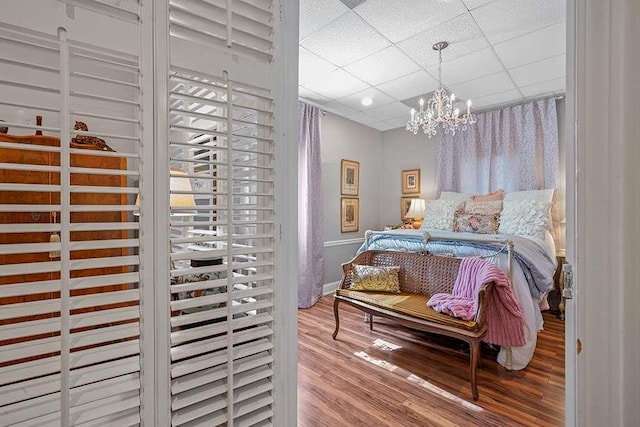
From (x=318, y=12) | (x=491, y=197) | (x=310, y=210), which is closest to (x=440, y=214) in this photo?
(x=491, y=197)

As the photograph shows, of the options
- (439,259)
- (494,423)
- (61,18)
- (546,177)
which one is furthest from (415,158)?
(61,18)

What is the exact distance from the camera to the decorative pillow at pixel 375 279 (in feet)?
9.68

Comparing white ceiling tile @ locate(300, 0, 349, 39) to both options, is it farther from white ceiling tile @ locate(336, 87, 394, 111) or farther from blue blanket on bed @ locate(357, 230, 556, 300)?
blue blanket on bed @ locate(357, 230, 556, 300)

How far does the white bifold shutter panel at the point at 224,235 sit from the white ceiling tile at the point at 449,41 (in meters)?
1.97

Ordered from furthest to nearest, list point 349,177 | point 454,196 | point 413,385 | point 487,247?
point 349,177 < point 454,196 < point 487,247 < point 413,385

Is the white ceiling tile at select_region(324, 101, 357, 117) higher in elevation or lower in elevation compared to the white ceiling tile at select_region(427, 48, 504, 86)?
higher

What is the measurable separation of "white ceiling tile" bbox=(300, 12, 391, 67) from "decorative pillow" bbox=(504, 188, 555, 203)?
2427mm

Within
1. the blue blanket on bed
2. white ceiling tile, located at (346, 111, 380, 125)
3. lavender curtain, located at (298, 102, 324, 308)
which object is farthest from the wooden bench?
white ceiling tile, located at (346, 111, 380, 125)

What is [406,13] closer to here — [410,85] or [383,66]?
[383,66]

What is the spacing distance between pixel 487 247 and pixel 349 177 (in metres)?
2.53

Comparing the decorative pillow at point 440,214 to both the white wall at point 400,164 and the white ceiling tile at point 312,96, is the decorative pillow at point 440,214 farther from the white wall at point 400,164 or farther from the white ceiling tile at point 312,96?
the white ceiling tile at point 312,96

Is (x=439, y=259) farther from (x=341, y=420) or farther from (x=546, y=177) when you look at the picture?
(x=546, y=177)

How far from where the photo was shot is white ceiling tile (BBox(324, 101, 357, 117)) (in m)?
4.16

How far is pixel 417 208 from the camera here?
4.59 metres
